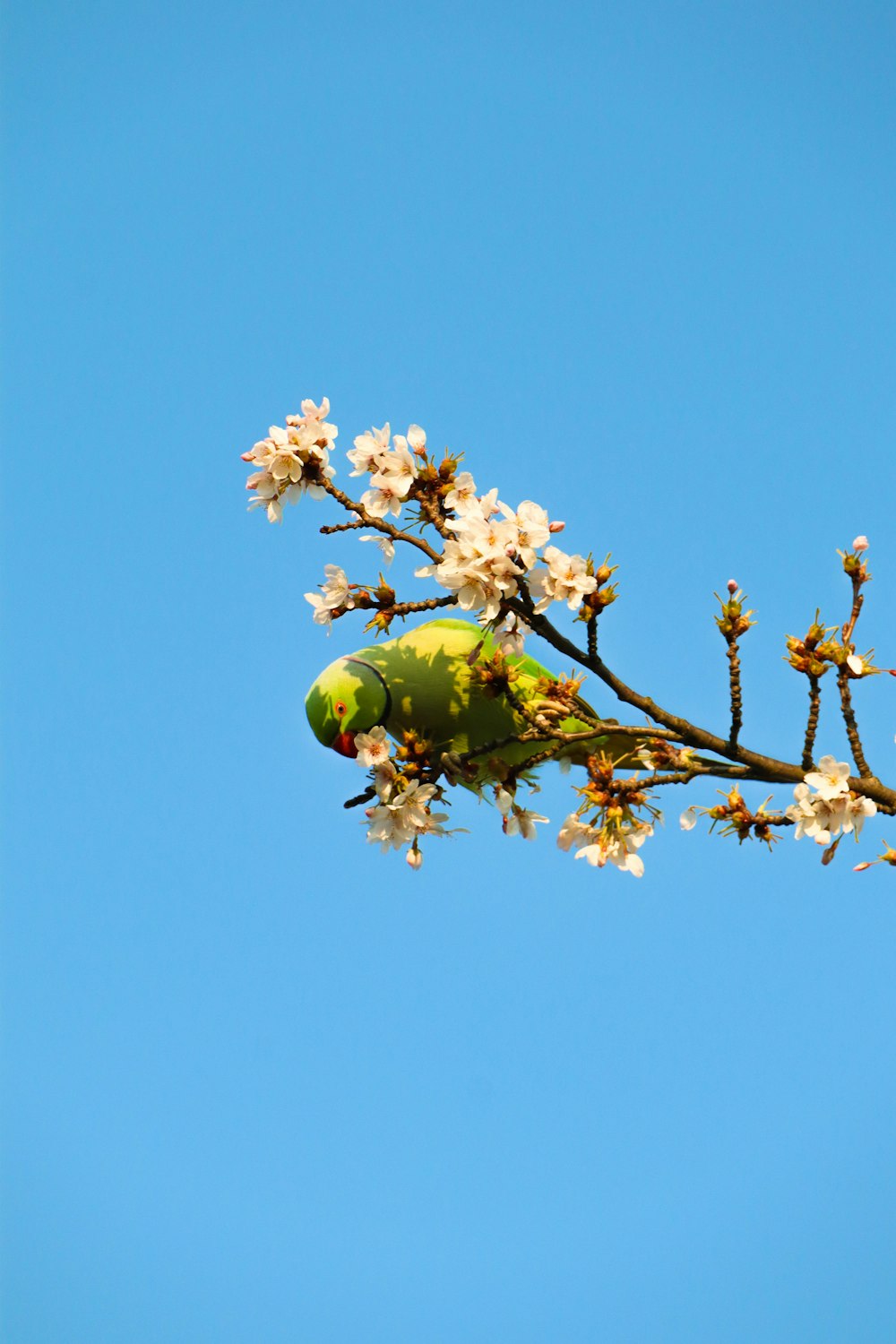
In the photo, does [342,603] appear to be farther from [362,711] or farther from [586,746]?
[586,746]

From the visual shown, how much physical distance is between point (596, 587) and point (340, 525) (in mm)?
1360

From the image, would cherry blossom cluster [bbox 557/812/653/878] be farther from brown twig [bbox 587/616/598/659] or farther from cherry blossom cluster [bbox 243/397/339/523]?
cherry blossom cluster [bbox 243/397/339/523]

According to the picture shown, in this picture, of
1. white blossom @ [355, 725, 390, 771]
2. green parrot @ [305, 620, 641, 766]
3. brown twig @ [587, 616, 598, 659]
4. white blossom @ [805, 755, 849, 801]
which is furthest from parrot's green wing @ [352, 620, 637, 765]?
white blossom @ [805, 755, 849, 801]

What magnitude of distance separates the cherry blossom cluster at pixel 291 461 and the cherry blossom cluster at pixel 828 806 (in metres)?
2.75

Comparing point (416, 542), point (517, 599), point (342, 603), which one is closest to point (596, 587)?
point (517, 599)

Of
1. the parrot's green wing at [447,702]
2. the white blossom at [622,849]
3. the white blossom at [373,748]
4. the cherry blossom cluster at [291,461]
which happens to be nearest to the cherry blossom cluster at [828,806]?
the white blossom at [622,849]

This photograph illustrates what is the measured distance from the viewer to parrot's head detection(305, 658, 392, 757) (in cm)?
655

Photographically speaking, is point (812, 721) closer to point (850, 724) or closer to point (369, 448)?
point (850, 724)

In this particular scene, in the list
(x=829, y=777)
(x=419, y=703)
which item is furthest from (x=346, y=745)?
(x=829, y=777)

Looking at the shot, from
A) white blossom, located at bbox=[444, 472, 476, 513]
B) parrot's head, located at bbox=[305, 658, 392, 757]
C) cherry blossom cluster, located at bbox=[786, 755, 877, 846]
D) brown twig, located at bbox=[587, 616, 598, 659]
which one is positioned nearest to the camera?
cherry blossom cluster, located at bbox=[786, 755, 877, 846]

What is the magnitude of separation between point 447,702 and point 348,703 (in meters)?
0.53

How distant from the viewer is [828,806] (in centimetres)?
537

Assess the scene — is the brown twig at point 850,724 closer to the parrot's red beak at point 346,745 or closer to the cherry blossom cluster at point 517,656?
the cherry blossom cluster at point 517,656

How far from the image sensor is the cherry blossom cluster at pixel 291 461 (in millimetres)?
6102
